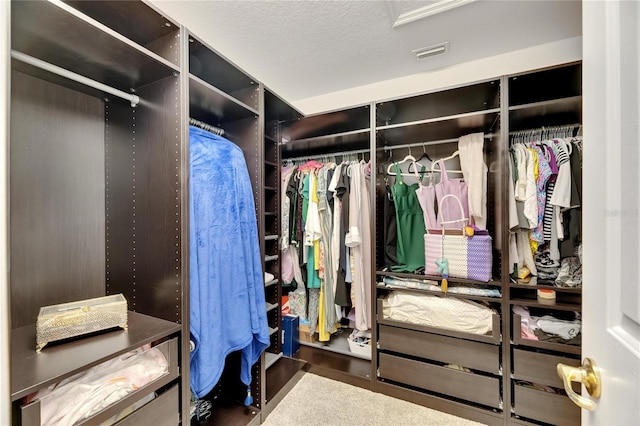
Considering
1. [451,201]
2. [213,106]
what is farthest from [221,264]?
[451,201]

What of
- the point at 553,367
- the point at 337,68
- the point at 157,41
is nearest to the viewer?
the point at 157,41

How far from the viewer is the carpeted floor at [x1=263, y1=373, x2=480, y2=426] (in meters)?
1.59

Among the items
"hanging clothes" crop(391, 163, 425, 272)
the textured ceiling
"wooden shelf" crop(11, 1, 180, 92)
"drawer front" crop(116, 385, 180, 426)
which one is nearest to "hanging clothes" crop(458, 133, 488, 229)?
"hanging clothes" crop(391, 163, 425, 272)

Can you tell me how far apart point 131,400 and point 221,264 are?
578 millimetres

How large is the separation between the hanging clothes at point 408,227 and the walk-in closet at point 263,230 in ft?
0.05

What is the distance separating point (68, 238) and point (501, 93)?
2.43 meters

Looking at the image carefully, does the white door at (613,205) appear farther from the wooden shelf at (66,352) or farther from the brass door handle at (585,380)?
the wooden shelf at (66,352)

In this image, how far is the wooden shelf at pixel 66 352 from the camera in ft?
2.36

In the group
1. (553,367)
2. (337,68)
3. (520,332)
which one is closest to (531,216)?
(520,332)

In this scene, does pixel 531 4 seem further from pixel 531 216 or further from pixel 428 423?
pixel 428 423

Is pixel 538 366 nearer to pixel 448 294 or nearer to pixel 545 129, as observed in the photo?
pixel 448 294

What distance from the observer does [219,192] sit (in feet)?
4.25

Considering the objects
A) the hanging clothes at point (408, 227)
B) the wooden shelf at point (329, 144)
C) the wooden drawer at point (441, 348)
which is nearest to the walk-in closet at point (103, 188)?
the wooden shelf at point (329, 144)

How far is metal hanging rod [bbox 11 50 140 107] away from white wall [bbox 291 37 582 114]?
1.63 meters
